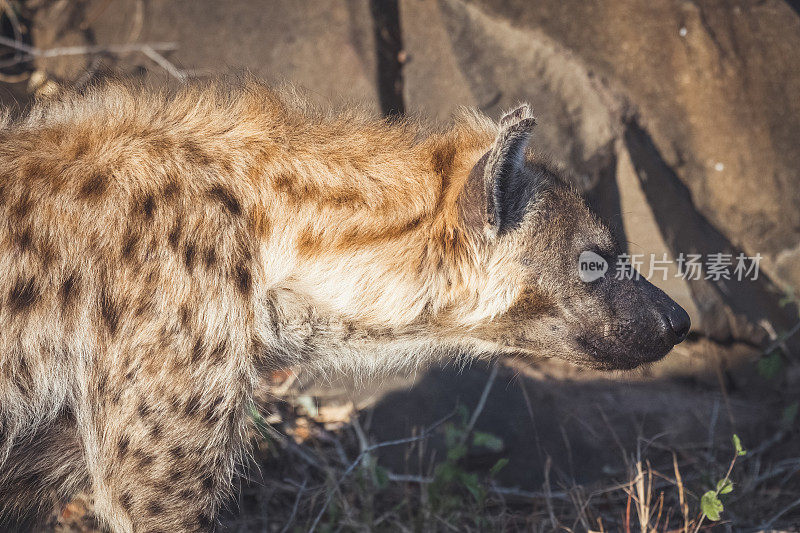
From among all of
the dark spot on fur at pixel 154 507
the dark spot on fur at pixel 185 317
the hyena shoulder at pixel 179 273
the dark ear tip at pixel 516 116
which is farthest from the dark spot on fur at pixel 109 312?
the dark ear tip at pixel 516 116

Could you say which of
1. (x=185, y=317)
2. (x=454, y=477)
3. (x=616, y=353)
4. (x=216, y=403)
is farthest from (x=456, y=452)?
(x=185, y=317)

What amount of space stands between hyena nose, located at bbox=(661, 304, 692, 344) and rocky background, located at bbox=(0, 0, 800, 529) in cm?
71

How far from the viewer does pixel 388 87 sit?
2.65m

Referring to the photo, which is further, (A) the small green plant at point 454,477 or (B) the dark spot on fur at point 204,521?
(A) the small green plant at point 454,477

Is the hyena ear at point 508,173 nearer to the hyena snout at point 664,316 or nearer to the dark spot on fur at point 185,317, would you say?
the hyena snout at point 664,316

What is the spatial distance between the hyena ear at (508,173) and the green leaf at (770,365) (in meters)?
1.26

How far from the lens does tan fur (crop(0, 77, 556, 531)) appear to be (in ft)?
4.66

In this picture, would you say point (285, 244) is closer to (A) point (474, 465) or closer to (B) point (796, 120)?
(A) point (474, 465)

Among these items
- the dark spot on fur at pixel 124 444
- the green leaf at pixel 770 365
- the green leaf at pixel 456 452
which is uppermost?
the dark spot on fur at pixel 124 444

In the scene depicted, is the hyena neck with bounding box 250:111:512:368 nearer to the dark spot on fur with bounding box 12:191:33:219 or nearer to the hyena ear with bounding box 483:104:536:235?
the hyena ear with bounding box 483:104:536:235

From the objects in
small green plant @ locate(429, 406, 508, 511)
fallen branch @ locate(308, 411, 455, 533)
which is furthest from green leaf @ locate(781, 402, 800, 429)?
fallen branch @ locate(308, 411, 455, 533)

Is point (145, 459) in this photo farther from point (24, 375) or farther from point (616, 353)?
point (616, 353)

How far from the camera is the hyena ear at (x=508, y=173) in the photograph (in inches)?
55.2

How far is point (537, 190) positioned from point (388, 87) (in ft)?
3.94
